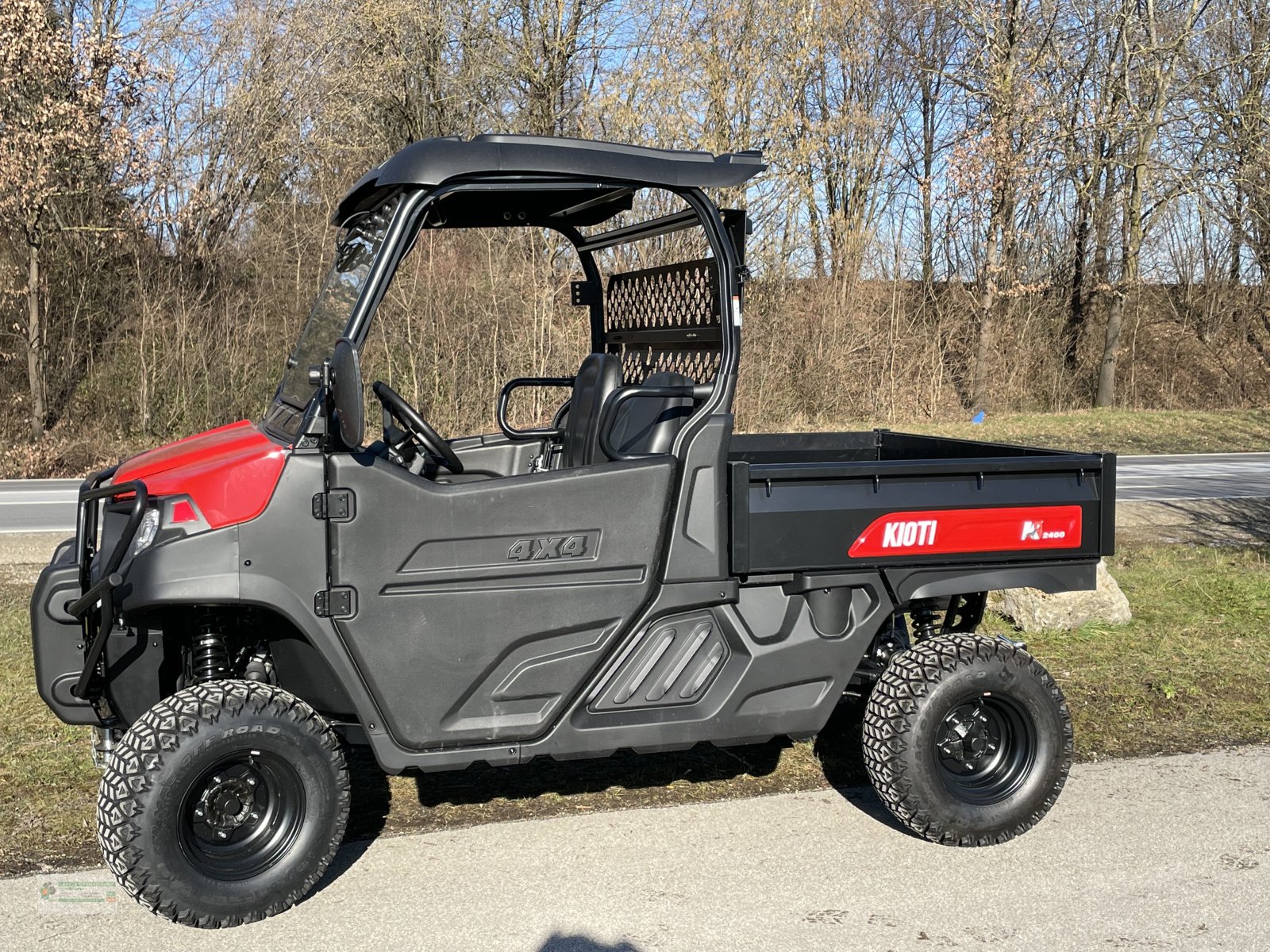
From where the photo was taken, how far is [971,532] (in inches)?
171

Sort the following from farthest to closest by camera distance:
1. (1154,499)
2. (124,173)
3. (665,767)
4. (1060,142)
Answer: (1060,142) → (124,173) → (1154,499) → (665,767)

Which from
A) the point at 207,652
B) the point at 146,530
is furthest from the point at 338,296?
the point at 207,652

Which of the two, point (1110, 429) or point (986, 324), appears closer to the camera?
point (1110, 429)

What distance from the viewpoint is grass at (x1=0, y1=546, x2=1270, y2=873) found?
4.48 meters

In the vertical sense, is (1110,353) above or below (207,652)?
above

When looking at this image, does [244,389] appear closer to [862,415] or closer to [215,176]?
[215,176]

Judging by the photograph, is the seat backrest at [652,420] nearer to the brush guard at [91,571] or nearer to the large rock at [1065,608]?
the brush guard at [91,571]

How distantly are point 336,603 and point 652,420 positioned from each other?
1.35 metres

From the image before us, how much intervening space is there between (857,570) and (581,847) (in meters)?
1.29

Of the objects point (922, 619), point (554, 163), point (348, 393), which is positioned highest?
point (554, 163)

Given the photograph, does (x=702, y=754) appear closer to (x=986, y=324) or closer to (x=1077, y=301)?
(x=986, y=324)

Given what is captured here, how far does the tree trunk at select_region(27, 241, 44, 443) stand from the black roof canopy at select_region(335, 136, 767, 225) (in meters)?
13.2

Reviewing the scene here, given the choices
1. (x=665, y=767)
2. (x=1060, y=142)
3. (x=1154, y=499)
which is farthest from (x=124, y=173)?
(x=1060, y=142)

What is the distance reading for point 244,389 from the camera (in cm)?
1694
